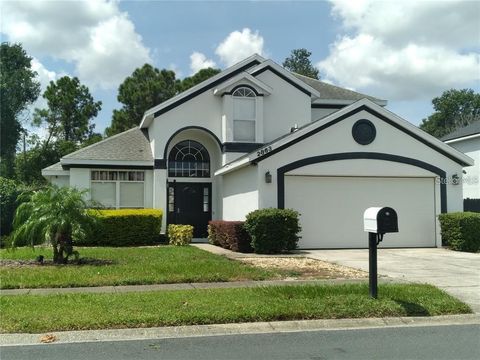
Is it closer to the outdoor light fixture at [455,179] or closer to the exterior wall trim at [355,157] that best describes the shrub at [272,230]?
the exterior wall trim at [355,157]

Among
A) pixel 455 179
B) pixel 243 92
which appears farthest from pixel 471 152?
pixel 243 92

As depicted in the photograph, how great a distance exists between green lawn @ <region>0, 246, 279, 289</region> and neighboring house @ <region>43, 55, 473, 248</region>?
4.78 metres

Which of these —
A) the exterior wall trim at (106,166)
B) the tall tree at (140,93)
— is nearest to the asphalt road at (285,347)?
the exterior wall trim at (106,166)

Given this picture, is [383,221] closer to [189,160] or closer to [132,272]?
[132,272]

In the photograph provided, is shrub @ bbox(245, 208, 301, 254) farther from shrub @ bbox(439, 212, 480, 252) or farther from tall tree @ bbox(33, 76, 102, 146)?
tall tree @ bbox(33, 76, 102, 146)

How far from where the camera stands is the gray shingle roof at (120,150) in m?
22.0

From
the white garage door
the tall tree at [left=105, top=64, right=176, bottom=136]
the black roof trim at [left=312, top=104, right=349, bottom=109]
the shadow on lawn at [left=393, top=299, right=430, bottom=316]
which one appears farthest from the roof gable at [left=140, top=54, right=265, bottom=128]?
the tall tree at [left=105, top=64, right=176, bottom=136]

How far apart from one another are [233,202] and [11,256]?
8.51m

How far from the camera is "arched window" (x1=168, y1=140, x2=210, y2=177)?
2327 cm

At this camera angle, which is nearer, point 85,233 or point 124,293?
point 124,293

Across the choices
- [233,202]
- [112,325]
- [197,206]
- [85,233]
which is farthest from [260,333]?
→ [197,206]

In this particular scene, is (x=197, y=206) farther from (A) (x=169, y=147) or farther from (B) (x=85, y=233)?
(B) (x=85, y=233)

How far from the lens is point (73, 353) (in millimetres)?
6332

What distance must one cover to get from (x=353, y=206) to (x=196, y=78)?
25260 millimetres
